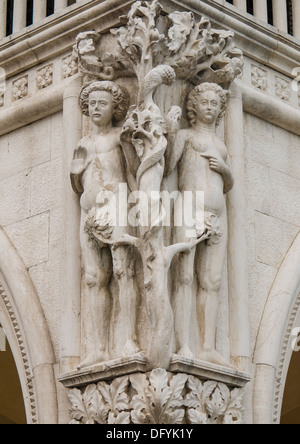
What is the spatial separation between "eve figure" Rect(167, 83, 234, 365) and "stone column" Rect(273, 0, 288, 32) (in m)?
1.69

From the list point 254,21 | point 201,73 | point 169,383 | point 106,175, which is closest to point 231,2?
point 254,21

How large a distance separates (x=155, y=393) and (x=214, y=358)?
73 cm

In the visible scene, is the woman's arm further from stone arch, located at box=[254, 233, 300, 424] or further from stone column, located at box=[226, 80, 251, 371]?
stone arch, located at box=[254, 233, 300, 424]

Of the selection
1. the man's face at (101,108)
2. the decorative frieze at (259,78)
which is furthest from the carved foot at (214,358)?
the decorative frieze at (259,78)

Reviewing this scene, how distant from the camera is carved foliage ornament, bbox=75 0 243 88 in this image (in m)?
12.0

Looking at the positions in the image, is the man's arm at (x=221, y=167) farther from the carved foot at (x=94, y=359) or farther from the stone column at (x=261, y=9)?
the stone column at (x=261, y=9)

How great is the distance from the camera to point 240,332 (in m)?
12.1

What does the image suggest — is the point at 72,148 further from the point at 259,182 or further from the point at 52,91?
the point at 259,182

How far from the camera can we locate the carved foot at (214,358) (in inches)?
459

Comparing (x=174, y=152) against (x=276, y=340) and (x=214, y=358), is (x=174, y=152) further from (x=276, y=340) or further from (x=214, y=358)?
(x=276, y=340)

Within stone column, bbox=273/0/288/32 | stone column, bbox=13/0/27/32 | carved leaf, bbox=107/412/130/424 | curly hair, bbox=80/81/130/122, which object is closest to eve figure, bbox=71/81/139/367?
curly hair, bbox=80/81/130/122

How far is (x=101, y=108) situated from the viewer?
40.1 feet

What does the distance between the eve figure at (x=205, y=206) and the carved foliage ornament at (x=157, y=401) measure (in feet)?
1.04

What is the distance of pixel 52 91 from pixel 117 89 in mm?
1018
